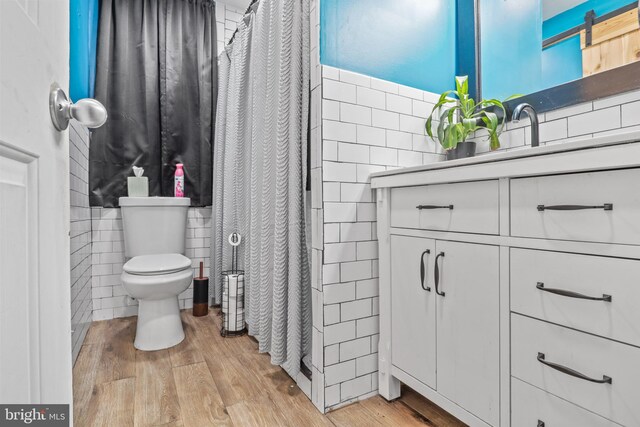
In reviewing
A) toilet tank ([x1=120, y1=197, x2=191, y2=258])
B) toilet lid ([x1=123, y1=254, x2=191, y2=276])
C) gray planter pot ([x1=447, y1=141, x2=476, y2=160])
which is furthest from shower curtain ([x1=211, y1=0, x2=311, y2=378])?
gray planter pot ([x1=447, y1=141, x2=476, y2=160])

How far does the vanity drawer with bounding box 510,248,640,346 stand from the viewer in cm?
70

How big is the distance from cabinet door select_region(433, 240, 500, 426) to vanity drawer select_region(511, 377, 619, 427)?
5 cm

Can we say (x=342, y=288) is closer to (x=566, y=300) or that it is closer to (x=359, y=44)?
(x=566, y=300)

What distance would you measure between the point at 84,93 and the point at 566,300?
2.42 m

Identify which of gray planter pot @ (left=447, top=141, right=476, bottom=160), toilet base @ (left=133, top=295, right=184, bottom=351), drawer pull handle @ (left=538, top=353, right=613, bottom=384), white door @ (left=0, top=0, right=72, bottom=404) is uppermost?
gray planter pot @ (left=447, top=141, right=476, bottom=160)

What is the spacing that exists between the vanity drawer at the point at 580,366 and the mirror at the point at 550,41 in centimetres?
102

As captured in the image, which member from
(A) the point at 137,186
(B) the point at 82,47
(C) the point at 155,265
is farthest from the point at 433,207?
(B) the point at 82,47

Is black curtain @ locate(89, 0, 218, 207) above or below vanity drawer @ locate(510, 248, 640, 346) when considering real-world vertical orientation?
above

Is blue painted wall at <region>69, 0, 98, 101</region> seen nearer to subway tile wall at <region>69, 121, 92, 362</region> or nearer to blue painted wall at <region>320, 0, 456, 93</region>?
subway tile wall at <region>69, 121, 92, 362</region>

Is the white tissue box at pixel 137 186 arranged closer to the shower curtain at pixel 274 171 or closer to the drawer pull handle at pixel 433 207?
the shower curtain at pixel 274 171

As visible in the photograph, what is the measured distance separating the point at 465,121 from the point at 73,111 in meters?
1.47

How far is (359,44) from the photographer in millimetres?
1425

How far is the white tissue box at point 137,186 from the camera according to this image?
7.17 ft
